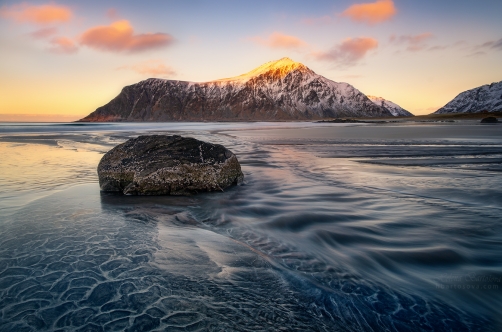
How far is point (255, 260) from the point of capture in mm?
3660

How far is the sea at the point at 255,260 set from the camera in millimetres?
2580

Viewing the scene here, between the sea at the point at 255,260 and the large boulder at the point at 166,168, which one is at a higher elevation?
the large boulder at the point at 166,168

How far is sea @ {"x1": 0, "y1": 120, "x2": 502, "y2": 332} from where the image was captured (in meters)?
2.58

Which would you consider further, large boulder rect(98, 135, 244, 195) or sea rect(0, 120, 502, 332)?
large boulder rect(98, 135, 244, 195)

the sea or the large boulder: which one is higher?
the large boulder

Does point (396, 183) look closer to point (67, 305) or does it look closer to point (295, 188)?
point (295, 188)

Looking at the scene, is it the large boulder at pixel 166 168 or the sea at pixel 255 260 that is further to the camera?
the large boulder at pixel 166 168

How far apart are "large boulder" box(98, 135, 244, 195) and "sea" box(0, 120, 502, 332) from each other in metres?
0.40

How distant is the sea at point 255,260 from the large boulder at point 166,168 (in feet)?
1.31

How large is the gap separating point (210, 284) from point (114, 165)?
17.2ft

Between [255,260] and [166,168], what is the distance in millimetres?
4082

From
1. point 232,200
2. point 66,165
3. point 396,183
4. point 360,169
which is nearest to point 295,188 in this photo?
point 232,200

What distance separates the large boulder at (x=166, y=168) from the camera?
7012mm

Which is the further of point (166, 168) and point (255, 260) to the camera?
point (166, 168)
